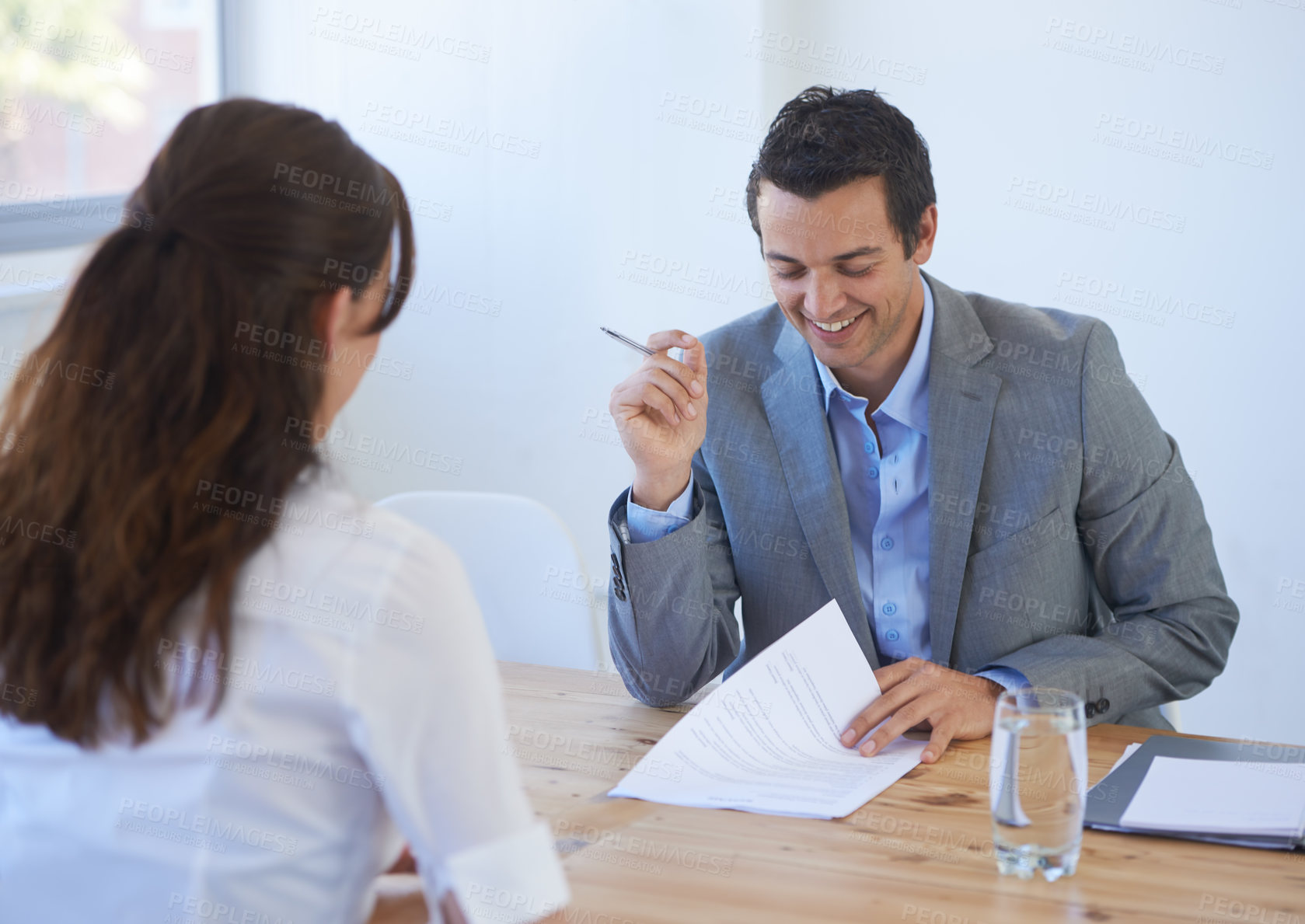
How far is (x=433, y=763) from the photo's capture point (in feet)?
2.48

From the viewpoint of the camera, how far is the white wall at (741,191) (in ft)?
8.68

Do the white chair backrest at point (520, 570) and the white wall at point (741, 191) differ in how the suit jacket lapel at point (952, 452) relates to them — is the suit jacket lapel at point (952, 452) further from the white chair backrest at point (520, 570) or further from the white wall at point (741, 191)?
the white wall at point (741, 191)

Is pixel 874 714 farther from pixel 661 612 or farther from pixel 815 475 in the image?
A: pixel 815 475

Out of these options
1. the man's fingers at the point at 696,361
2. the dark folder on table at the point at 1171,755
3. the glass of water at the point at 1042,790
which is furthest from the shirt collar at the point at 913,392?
the glass of water at the point at 1042,790

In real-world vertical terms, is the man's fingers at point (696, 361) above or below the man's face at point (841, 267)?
below

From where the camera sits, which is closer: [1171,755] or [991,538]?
[1171,755]

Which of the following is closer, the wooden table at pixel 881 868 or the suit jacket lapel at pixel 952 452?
the wooden table at pixel 881 868

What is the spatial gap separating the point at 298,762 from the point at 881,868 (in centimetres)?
Result: 51

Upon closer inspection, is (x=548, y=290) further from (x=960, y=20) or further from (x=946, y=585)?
(x=946, y=585)

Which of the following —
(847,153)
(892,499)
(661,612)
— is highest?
(847,153)

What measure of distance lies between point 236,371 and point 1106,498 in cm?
118

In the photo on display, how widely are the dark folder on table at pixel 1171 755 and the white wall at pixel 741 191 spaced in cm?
164

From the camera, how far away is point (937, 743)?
1252 mm

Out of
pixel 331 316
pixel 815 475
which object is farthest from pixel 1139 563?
pixel 331 316
